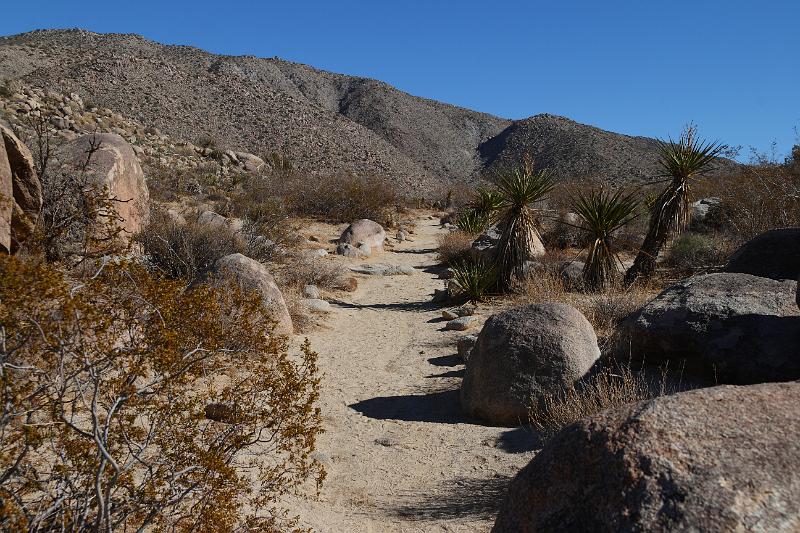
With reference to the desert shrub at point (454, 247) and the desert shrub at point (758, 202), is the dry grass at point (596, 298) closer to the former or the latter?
the desert shrub at point (454, 247)

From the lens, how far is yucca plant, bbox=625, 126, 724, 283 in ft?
34.8

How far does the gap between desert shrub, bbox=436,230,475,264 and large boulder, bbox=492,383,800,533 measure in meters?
12.5

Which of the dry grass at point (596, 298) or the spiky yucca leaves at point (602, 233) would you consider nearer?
the dry grass at point (596, 298)

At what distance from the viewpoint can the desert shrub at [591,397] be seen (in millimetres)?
4902

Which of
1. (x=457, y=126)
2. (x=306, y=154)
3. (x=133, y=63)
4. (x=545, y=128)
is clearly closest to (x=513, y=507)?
(x=306, y=154)

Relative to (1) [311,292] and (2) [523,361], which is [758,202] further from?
(2) [523,361]

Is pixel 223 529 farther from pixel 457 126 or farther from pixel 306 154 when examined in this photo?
pixel 457 126

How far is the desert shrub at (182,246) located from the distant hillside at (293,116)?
934 inches

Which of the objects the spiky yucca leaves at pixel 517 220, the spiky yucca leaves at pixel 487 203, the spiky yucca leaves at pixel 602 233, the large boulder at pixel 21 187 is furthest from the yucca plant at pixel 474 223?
the large boulder at pixel 21 187

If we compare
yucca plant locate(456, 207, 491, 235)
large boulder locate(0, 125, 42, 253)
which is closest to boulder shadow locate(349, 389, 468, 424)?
large boulder locate(0, 125, 42, 253)

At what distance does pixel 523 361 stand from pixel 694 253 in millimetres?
8927

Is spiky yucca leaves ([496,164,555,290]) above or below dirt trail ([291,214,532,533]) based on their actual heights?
above

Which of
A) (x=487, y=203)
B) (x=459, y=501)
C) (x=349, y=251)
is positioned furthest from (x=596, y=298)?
(x=487, y=203)

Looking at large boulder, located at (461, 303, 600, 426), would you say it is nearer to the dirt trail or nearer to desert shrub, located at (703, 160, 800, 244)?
the dirt trail
